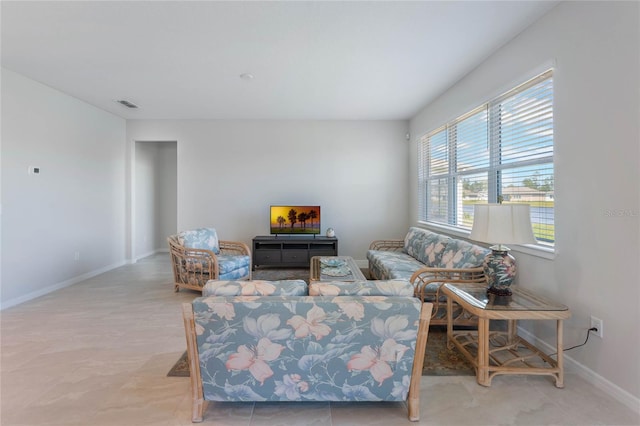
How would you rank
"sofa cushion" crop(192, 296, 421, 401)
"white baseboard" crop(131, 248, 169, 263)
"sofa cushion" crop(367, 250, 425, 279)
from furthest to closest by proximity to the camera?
"white baseboard" crop(131, 248, 169, 263) → "sofa cushion" crop(367, 250, 425, 279) → "sofa cushion" crop(192, 296, 421, 401)

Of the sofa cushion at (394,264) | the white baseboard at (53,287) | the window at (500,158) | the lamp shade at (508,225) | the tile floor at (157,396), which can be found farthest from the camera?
the white baseboard at (53,287)

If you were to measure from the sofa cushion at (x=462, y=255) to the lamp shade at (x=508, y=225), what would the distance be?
74 centimetres

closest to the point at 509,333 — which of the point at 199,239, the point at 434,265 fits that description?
the point at 434,265

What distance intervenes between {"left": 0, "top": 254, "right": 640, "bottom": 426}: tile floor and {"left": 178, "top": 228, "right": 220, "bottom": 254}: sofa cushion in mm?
1350

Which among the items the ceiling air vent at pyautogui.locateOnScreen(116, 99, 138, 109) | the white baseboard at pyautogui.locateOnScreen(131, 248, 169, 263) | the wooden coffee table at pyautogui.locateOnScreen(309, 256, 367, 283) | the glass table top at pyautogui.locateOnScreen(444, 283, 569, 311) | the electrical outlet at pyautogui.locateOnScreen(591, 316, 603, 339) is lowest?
the white baseboard at pyautogui.locateOnScreen(131, 248, 169, 263)

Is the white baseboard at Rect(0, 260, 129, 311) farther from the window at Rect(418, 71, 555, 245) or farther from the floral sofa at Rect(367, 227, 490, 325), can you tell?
the window at Rect(418, 71, 555, 245)

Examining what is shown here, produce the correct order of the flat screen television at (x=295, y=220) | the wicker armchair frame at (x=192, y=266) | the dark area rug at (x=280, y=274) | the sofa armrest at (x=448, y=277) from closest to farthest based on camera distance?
1. the sofa armrest at (x=448, y=277)
2. the wicker armchair frame at (x=192, y=266)
3. the dark area rug at (x=280, y=274)
4. the flat screen television at (x=295, y=220)

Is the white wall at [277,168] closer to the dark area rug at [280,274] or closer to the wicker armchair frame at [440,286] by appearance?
the dark area rug at [280,274]

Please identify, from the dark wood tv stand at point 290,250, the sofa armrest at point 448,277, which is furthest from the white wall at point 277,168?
the sofa armrest at point 448,277

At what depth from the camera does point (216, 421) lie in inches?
64.7

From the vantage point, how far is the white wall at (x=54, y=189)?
340 centimetres

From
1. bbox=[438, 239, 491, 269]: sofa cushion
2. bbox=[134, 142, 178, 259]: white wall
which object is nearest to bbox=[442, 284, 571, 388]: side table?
bbox=[438, 239, 491, 269]: sofa cushion

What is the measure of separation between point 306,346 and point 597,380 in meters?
1.98

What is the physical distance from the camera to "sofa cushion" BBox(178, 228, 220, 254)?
3.93m
